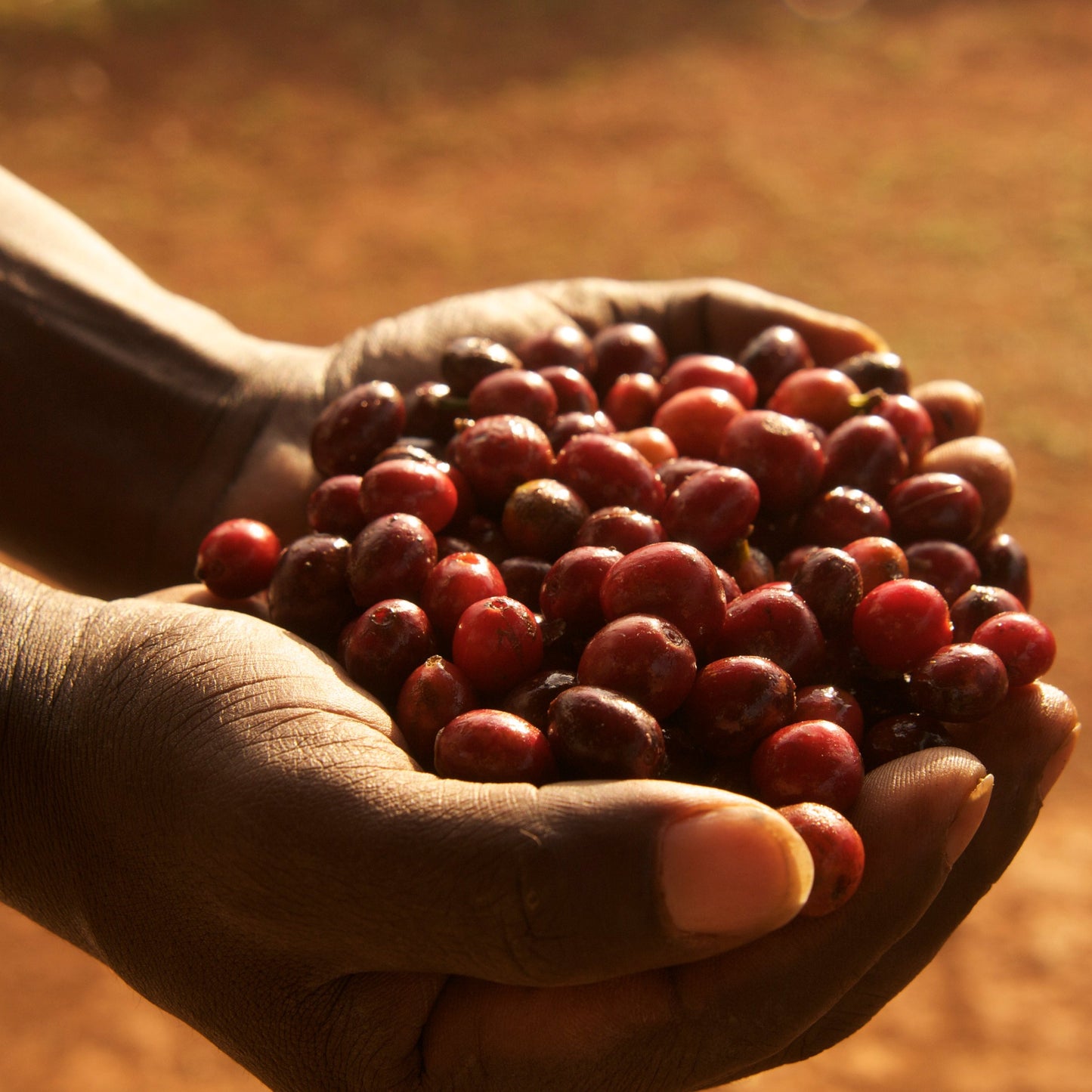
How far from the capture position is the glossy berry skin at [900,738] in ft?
7.04

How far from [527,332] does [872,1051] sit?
9.19ft

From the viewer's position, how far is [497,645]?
7.06 ft

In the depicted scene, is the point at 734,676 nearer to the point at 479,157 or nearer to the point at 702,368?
the point at 702,368

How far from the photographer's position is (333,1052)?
198 cm

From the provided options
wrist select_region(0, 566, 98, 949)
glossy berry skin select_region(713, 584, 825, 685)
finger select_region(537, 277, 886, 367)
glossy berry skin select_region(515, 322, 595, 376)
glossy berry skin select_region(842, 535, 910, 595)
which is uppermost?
finger select_region(537, 277, 886, 367)

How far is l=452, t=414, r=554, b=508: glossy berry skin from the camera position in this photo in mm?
2635

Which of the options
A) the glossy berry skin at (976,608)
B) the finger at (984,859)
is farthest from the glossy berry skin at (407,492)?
the finger at (984,859)

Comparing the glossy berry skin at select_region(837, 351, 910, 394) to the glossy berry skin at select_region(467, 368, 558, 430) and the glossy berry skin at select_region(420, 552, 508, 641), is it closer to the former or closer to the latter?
the glossy berry skin at select_region(467, 368, 558, 430)

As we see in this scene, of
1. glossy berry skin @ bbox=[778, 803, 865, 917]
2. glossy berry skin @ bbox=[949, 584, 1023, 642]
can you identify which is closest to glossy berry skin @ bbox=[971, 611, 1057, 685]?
glossy berry skin @ bbox=[949, 584, 1023, 642]

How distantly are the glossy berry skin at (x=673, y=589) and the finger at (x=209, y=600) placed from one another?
2.88 feet

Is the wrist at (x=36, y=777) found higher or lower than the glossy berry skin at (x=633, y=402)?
lower

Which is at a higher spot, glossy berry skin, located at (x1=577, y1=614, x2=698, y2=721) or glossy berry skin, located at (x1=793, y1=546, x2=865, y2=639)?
glossy berry skin, located at (x1=793, y1=546, x2=865, y2=639)

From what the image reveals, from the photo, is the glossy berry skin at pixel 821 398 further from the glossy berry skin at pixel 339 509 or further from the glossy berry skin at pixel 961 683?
the glossy berry skin at pixel 339 509

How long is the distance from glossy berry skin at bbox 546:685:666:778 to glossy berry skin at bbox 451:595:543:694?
28 centimetres
